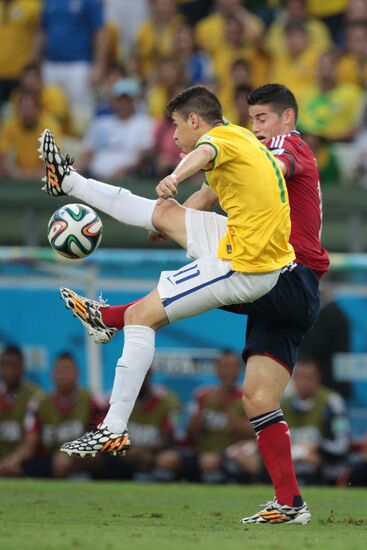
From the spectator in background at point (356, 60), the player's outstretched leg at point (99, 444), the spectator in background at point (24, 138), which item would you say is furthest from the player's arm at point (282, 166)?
the spectator in background at point (24, 138)

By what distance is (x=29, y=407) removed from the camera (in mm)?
11805

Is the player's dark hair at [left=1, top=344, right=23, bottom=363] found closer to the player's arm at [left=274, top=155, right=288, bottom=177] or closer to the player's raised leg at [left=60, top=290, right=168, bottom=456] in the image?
the player's raised leg at [left=60, top=290, right=168, bottom=456]

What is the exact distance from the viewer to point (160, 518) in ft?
24.6

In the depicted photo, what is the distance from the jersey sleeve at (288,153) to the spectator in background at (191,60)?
7501 mm

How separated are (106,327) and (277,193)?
120 centimetres

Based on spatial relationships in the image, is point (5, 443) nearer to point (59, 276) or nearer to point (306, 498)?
point (59, 276)

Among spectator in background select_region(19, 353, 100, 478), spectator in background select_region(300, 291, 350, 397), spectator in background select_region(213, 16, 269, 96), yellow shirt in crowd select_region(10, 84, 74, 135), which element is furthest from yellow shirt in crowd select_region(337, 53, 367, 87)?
spectator in background select_region(19, 353, 100, 478)

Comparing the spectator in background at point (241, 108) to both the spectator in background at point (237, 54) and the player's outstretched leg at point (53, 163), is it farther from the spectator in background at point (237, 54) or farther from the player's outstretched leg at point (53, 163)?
the player's outstretched leg at point (53, 163)

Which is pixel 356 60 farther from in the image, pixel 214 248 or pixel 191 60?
pixel 214 248

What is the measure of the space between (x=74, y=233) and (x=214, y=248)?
864 mm

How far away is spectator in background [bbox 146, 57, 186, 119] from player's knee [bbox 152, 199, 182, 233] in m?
7.09

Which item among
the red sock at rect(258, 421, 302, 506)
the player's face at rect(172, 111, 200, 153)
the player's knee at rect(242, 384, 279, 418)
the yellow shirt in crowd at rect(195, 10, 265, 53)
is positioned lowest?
the red sock at rect(258, 421, 302, 506)

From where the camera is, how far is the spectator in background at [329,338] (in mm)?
11461

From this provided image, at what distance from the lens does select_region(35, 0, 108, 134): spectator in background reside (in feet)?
50.6
